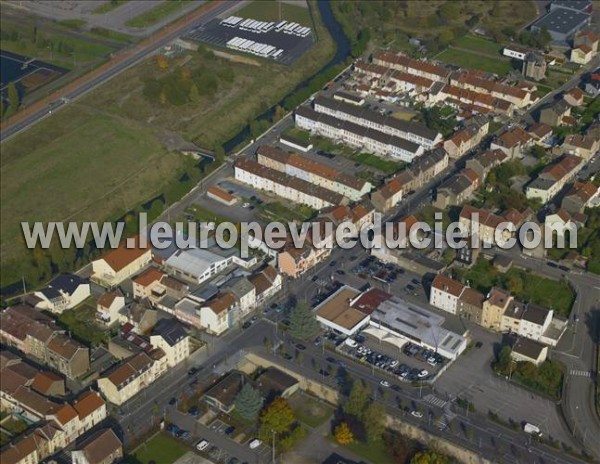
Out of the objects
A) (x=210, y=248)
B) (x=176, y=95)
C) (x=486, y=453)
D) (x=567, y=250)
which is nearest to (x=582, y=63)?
(x=567, y=250)

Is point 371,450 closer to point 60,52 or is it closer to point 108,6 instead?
point 60,52

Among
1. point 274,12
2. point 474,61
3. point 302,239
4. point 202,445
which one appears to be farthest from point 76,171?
point 474,61

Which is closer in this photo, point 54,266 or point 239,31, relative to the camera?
point 54,266

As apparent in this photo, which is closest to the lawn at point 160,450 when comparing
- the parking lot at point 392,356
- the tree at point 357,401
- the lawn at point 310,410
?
the lawn at point 310,410

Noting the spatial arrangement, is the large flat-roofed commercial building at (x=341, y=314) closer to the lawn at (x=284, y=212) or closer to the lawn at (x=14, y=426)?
the lawn at (x=284, y=212)

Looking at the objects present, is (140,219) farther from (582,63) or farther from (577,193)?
(582,63)

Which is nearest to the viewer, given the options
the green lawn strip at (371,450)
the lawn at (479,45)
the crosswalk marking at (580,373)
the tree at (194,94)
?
the green lawn strip at (371,450)
